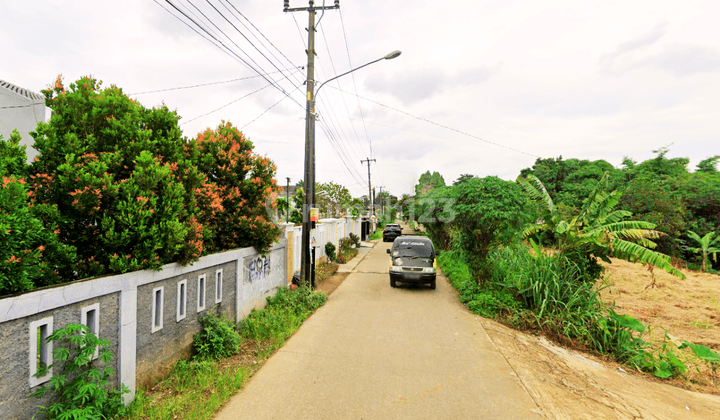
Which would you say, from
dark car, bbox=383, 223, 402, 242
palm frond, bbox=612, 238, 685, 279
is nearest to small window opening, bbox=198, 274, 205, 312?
palm frond, bbox=612, 238, 685, 279

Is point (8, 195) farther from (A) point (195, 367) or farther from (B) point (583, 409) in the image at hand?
(B) point (583, 409)

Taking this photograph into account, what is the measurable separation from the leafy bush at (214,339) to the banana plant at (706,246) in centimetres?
2200

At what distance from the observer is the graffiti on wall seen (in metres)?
7.09

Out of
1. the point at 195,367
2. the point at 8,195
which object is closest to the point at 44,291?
the point at 8,195

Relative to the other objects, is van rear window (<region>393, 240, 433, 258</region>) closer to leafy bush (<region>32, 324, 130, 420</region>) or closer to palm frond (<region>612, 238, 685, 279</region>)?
palm frond (<region>612, 238, 685, 279</region>)

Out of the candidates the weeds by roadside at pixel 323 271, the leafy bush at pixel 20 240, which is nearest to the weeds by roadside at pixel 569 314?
the weeds by roadside at pixel 323 271

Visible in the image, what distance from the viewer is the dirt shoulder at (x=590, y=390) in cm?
414

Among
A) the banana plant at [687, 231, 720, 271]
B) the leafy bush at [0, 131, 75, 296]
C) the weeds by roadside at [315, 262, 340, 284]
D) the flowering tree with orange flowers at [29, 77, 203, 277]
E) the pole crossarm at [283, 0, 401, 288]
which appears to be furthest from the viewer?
the banana plant at [687, 231, 720, 271]

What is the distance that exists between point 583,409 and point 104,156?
7.21 metres

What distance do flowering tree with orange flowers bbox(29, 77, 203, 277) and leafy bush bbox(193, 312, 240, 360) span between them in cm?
164

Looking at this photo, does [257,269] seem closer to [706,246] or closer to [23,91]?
[23,91]

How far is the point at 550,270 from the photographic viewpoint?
729cm

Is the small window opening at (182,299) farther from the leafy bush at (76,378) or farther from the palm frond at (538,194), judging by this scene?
the palm frond at (538,194)

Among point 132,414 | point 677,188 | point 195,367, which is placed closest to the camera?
point 132,414
